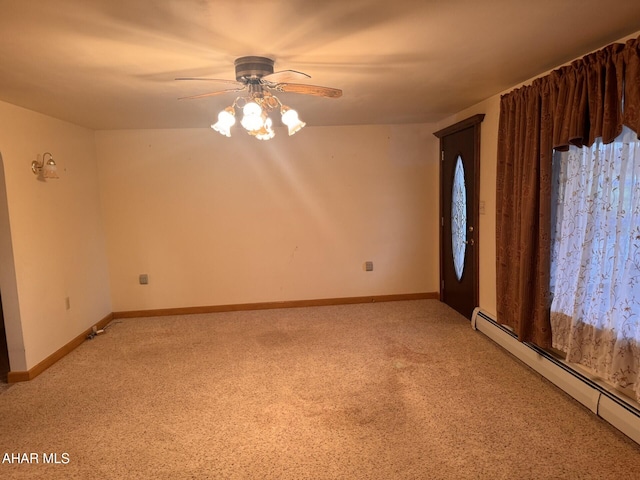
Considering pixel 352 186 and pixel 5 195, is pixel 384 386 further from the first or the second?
pixel 5 195

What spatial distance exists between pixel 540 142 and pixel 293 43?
74.9 inches

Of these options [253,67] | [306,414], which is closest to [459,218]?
[306,414]

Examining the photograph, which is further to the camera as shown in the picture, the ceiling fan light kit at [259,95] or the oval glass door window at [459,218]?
the oval glass door window at [459,218]

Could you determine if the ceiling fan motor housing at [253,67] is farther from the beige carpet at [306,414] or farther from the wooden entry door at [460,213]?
the wooden entry door at [460,213]

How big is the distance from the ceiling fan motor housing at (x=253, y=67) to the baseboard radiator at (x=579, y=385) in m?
2.82

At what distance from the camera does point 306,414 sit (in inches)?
103

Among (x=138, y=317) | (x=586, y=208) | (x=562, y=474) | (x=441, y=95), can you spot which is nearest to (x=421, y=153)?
(x=441, y=95)

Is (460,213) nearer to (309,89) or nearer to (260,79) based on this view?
(309,89)

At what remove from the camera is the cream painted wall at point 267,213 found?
4.73 m

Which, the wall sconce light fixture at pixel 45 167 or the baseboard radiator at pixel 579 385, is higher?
the wall sconce light fixture at pixel 45 167

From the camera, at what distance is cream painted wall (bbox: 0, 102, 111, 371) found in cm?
317

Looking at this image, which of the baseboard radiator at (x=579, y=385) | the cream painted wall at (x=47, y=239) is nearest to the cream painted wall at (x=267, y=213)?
the cream painted wall at (x=47, y=239)

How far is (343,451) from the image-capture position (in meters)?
2.24

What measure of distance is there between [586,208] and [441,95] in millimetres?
1580
